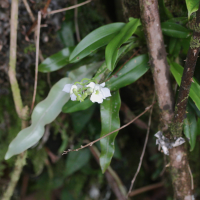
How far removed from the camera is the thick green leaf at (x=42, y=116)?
637mm

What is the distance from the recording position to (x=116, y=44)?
0.57 metres

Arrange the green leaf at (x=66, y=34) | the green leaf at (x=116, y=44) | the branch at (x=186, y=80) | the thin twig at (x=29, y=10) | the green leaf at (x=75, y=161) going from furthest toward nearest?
1. the green leaf at (x=75, y=161)
2. the green leaf at (x=66, y=34)
3. the thin twig at (x=29, y=10)
4. the green leaf at (x=116, y=44)
5. the branch at (x=186, y=80)

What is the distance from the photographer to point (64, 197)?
1.38 m

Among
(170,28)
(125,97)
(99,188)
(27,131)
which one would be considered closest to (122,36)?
(170,28)

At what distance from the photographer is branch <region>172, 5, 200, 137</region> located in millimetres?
445

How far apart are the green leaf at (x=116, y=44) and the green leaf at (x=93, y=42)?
2.2 inches

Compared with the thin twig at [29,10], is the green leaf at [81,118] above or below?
below

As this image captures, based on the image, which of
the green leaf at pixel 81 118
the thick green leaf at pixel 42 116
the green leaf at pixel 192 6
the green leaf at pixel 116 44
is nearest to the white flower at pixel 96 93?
the green leaf at pixel 116 44

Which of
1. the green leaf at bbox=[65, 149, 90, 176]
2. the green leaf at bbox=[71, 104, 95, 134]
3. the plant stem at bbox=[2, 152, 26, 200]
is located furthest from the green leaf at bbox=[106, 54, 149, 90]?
the green leaf at bbox=[65, 149, 90, 176]

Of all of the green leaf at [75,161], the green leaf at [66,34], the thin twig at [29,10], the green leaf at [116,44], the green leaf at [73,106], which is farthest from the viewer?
the green leaf at [75,161]

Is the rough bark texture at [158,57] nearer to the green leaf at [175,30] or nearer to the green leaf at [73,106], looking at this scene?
the green leaf at [175,30]

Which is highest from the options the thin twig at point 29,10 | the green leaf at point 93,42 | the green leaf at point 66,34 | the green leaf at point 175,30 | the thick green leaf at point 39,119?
the thin twig at point 29,10

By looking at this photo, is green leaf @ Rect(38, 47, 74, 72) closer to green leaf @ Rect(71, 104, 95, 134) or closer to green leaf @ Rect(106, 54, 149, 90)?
green leaf @ Rect(106, 54, 149, 90)

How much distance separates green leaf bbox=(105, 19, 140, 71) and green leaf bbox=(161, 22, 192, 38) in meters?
0.10
